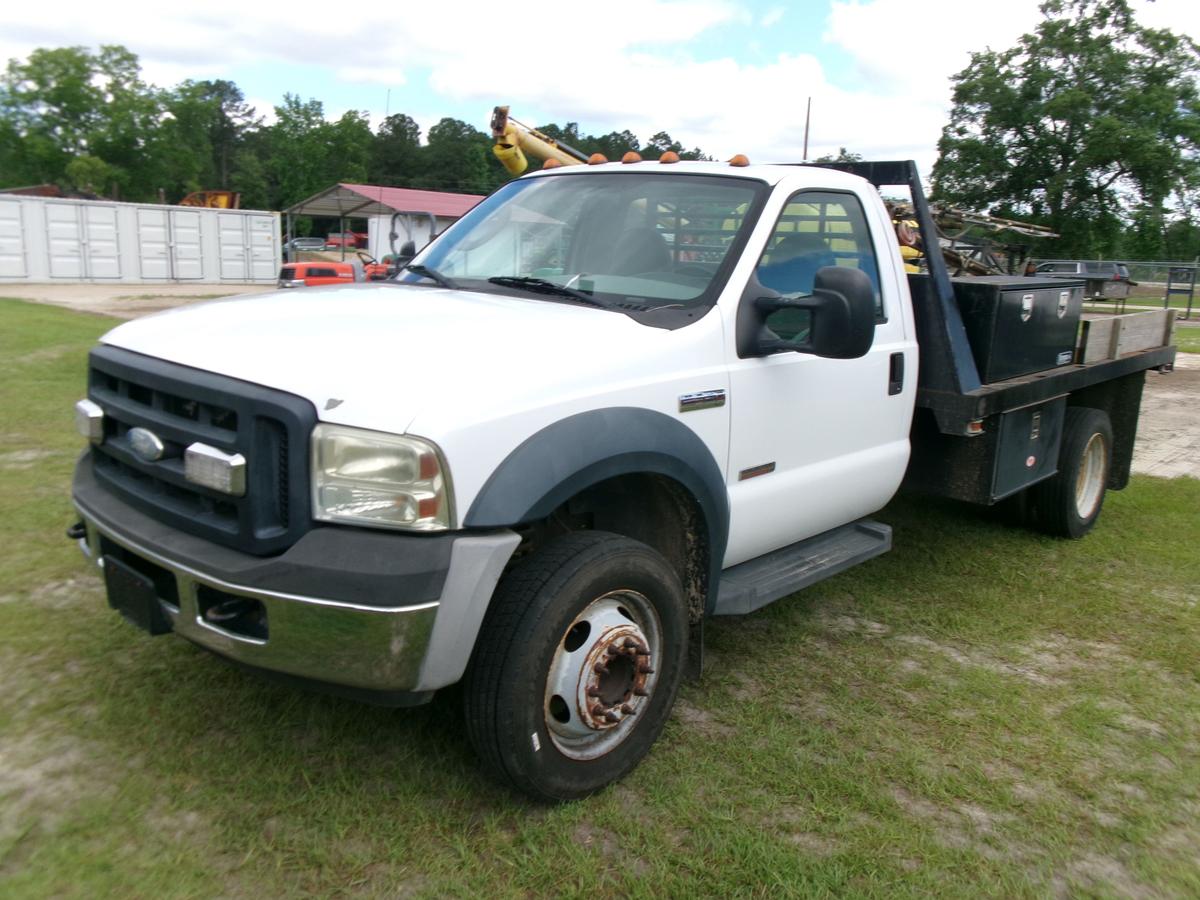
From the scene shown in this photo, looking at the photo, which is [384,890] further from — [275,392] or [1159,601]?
[1159,601]

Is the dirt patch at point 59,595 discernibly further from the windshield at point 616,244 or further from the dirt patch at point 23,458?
the dirt patch at point 23,458

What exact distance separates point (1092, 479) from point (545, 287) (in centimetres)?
420

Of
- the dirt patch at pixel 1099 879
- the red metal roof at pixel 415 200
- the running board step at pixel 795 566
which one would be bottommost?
Result: the dirt patch at pixel 1099 879

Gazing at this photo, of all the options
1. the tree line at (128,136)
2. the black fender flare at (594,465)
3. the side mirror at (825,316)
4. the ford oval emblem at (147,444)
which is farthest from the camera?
the tree line at (128,136)

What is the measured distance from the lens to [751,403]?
11.7 feet

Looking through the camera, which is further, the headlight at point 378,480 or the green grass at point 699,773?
the green grass at point 699,773

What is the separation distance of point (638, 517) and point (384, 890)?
1466 millimetres

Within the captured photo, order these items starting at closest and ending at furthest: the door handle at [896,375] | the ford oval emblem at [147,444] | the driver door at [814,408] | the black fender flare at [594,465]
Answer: the black fender flare at [594,465] → the ford oval emblem at [147,444] → the driver door at [814,408] → the door handle at [896,375]

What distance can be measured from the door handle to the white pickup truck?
0.6 inches

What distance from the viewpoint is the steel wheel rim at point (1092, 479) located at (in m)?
6.10

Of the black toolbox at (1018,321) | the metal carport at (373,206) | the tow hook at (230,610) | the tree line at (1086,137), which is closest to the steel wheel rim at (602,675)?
the tow hook at (230,610)

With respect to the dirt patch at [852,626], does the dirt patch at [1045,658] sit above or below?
above

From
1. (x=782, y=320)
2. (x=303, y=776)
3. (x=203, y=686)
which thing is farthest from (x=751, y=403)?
(x=203, y=686)

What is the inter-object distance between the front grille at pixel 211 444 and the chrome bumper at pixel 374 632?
6.6 inches
